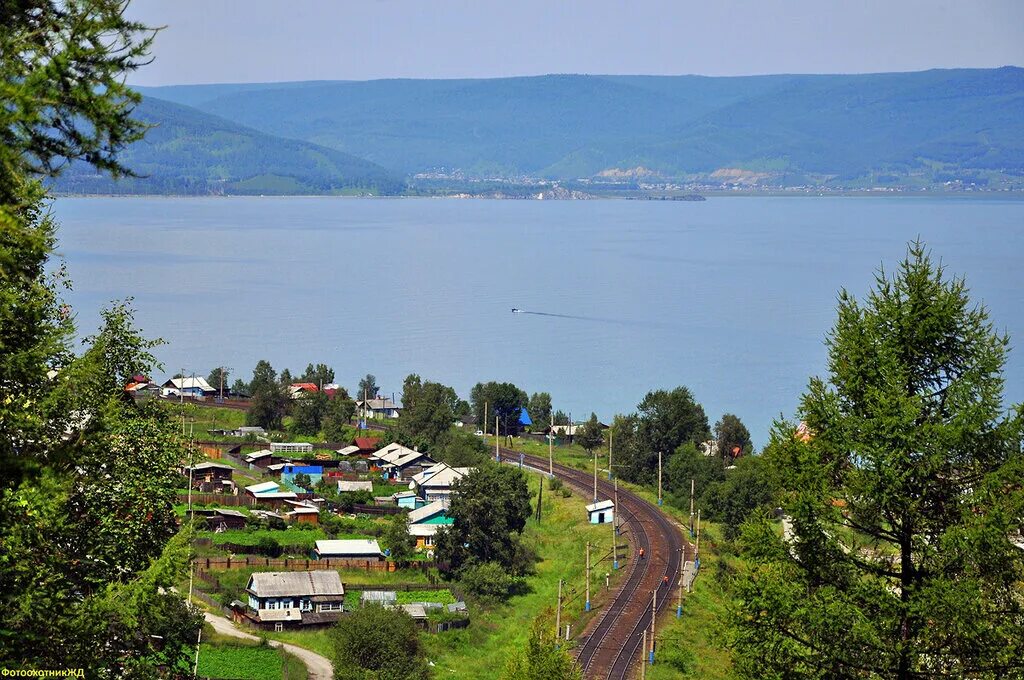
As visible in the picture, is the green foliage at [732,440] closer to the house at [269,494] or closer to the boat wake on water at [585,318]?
the house at [269,494]

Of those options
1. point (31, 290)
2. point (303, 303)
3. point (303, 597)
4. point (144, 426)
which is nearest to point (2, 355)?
point (31, 290)

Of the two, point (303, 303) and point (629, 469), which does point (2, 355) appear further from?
point (303, 303)

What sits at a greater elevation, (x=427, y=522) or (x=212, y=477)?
(x=212, y=477)

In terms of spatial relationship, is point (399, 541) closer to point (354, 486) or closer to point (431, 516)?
point (431, 516)

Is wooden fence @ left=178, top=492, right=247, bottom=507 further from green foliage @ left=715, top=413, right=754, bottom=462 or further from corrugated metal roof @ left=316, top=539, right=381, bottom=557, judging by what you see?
green foliage @ left=715, top=413, right=754, bottom=462

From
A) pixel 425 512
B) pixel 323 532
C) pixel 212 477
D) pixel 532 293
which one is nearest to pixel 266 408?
pixel 212 477

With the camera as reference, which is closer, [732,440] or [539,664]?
[539,664]

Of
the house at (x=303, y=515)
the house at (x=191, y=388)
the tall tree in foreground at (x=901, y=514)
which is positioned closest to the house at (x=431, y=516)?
the house at (x=303, y=515)
